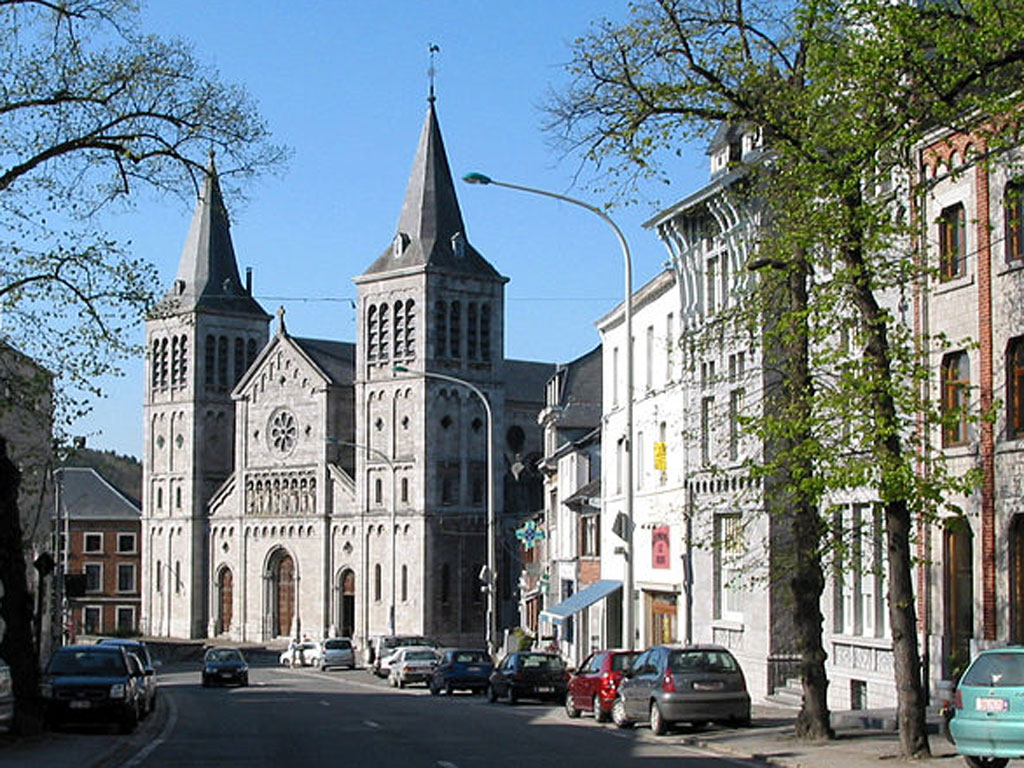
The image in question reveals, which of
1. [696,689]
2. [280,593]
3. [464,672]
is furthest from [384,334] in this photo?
[696,689]

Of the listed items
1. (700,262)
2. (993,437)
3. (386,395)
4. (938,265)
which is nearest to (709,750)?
(993,437)

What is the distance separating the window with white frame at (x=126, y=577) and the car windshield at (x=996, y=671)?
102 m

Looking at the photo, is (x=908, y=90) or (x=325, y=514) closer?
(x=908, y=90)

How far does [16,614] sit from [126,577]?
92.6 meters

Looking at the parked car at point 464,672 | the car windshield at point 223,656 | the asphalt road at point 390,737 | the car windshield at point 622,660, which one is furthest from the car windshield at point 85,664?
the car windshield at point 223,656

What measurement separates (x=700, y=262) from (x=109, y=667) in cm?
1762

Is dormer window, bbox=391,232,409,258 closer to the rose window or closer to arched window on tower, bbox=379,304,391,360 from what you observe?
arched window on tower, bbox=379,304,391,360

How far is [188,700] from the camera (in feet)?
150

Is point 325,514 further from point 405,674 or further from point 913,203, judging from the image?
point 913,203

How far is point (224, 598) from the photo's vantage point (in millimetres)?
102375

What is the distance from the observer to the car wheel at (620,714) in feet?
99.1

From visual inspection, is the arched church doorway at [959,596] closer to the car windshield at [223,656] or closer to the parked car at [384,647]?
the car windshield at [223,656]

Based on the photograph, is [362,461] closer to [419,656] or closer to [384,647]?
[384,647]

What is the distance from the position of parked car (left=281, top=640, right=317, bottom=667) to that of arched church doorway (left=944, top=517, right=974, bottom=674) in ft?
187
